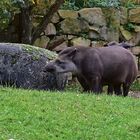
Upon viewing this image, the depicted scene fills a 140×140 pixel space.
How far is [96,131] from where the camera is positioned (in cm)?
769

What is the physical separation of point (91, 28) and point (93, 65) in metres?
6.46

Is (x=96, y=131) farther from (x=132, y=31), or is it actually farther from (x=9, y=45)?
(x=132, y=31)

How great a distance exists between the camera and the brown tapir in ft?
39.7

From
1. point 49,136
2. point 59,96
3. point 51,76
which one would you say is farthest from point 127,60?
point 49,136

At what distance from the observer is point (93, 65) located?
1213 cm

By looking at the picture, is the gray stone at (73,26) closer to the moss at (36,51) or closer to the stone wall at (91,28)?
the stone wall at (91,28)

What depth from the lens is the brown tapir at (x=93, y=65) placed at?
1211cm

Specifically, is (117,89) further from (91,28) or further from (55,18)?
(91,28)

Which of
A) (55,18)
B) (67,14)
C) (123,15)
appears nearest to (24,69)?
Result: (55,18)

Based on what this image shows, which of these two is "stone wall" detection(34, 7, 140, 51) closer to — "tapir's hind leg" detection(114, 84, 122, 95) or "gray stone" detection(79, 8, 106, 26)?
"gray stone" detection(79, 8, 106, 26)

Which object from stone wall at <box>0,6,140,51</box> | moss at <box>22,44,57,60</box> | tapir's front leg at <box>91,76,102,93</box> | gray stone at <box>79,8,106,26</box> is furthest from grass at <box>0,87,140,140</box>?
gray stone at <box>79,8,106,26</box>

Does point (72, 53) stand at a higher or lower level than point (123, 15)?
higher

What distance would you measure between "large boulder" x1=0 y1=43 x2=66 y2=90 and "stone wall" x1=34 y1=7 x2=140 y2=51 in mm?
5286

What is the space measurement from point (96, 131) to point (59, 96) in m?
2.24
